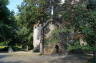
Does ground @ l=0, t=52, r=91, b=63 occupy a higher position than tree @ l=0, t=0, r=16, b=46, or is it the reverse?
tree @ l=0, t=0, r=16, b=46

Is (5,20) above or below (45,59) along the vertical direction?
above

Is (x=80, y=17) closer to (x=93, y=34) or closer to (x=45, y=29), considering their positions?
(x=93, y=34)

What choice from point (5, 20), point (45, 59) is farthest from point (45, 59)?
point (5, 20)

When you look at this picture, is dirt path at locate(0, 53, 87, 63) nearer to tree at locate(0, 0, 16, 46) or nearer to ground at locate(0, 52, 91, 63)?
ground at locate(0, 52, 91, 63)

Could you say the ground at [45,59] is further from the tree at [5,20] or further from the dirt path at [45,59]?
the tree at [5,20]

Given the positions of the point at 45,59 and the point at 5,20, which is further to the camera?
the point at 5,20

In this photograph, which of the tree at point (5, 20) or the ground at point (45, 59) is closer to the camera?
the ground at point (45, 59)

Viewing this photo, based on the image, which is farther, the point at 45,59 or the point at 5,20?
the point at 5,20

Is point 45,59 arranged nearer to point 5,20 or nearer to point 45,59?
point 45,59

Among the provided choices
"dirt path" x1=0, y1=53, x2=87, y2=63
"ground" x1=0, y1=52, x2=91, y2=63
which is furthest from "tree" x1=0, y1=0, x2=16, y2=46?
"dirt path" x1=0, y1=53, x2=87, y2=63

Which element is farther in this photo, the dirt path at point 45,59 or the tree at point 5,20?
the tree at point 5,20

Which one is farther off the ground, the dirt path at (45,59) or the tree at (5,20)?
the tree at (5,20)

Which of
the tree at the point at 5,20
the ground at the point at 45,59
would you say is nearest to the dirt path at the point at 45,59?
the ground at the point at 45,59

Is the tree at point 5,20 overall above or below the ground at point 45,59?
above
